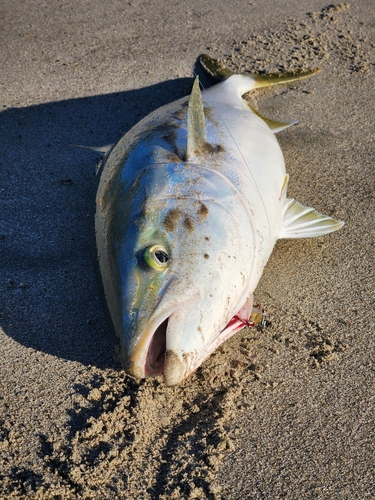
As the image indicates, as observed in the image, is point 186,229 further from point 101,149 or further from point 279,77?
point 279,77

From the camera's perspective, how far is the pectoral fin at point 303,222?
3.33m

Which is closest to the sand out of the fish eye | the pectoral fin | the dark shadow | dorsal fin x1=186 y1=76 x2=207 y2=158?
the dark shadow

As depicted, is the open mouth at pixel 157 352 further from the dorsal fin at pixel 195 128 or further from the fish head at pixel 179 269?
the dorsal fin at pixel 195 128

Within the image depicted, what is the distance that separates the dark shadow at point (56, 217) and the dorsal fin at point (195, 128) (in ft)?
2.02

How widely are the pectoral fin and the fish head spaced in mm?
604

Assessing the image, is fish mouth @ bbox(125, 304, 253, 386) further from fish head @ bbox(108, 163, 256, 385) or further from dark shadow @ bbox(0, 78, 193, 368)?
dark shadow @ bbox(0, 78, 193, 368)

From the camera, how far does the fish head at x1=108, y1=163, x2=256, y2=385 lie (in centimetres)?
234

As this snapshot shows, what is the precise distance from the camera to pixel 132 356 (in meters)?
2.32

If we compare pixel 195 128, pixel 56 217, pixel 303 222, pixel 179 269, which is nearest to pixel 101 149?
pixel 56 217

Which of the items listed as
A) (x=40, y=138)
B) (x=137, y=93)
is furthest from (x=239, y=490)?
(x=137, y=93)

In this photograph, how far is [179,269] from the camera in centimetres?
244

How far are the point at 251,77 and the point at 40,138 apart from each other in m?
1.65

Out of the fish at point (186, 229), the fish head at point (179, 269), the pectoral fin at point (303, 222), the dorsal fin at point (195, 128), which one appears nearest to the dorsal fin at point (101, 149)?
the fish at point (186, 229)

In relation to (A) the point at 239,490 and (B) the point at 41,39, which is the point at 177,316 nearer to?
(A) the point at 239,490
